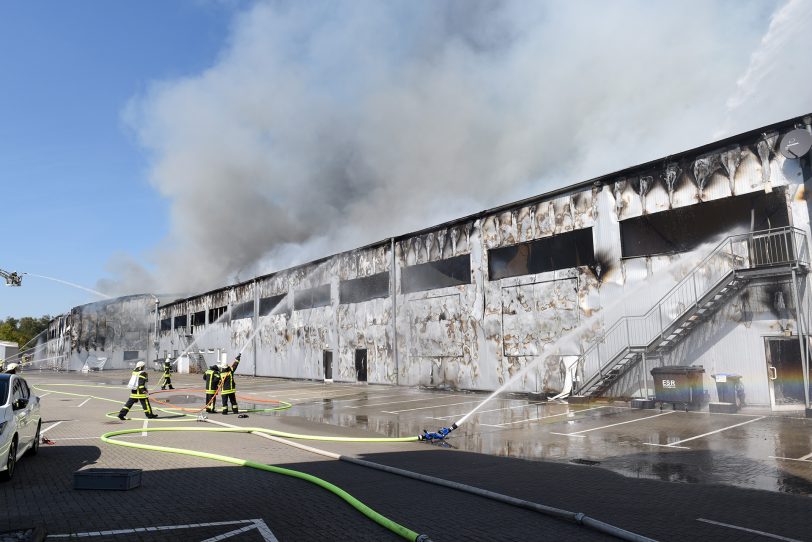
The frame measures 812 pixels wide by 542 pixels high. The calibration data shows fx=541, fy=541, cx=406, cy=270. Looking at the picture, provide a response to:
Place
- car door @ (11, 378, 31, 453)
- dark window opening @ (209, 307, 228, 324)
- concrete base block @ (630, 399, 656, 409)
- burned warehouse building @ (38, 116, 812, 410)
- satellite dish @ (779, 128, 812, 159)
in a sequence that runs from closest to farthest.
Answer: car door @ (11, 378, 31, 453), satellite dish @ (779, 128, 812, 159), burned warehouse building @ (38, 116, 812, 410), concrete base block @ (630, 399, 656, 409), dark window opening @ (209, 307, 228, 324)

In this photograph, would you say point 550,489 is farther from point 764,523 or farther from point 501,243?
point 501,243

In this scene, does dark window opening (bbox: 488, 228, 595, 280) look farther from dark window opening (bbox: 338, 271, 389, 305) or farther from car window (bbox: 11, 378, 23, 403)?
car window (bbox: 11, 378, 23, 403)

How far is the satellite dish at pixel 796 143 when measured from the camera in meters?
15.5

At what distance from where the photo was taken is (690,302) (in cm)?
1770

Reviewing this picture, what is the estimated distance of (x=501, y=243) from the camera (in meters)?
24.2

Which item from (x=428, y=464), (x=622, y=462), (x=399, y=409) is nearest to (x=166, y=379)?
(x=399, y=409)

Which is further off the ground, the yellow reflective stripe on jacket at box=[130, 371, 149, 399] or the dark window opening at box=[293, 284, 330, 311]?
the dark window opening at box=[293, 284, 330, 311]

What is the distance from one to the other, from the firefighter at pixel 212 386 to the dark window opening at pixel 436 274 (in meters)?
12.5

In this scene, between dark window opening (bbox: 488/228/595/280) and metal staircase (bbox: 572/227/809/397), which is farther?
dark window opening (bbox: 488/228/595/280)

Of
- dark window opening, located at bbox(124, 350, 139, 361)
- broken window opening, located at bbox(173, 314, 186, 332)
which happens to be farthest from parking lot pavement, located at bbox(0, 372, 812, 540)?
dark window opening, located at bbox(124, 350, 139, 361)

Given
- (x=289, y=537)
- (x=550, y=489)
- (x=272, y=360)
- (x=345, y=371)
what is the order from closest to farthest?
1. (x=289, y=537)
2. (x=550, y=489)
3. (x=345, y=371)
4. (x=272, y=360)

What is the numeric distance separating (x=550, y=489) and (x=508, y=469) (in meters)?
1.53

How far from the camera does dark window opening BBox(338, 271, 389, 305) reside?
30.8m

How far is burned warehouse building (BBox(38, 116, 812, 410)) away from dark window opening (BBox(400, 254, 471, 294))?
0.08m
